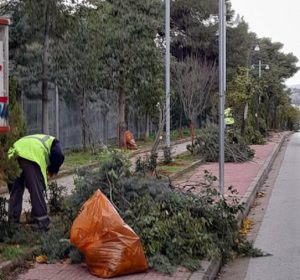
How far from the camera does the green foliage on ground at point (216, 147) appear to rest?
22844 mm

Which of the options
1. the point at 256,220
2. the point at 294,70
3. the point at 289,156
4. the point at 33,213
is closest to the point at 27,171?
the point at 33,213

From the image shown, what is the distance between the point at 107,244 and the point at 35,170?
2088 millimetres

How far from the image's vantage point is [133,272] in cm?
682

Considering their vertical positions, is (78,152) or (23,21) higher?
(23,21)

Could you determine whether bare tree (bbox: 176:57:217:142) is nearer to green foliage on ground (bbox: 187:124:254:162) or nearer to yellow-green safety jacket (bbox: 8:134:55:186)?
green foliage on ground (bbox: 187:124:254:162)

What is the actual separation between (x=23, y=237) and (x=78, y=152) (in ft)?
53.9

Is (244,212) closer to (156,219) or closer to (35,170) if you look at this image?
(156,219)

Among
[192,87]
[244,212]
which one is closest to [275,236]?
[244,212]

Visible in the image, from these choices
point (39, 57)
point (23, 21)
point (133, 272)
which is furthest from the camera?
point (39, 57)

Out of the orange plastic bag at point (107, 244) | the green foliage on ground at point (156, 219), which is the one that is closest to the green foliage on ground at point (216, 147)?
the green foliage on ground at point (156, 219)

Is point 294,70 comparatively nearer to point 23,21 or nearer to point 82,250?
point 23,21

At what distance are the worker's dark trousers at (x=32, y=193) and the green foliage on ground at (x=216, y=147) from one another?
14.6 m

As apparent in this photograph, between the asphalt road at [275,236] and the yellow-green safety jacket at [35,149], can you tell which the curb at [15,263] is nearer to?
the yellow-green safety jacket at [35,149]

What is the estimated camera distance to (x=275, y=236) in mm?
10078
